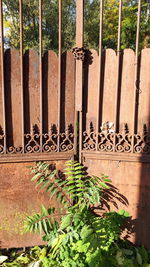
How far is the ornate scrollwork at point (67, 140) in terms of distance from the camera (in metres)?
2.75

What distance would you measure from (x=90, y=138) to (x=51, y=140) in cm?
49

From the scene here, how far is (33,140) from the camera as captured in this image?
269 centimetres

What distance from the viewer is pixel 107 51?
2.62 m

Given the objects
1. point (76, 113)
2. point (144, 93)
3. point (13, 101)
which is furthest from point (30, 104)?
point (144, 93)

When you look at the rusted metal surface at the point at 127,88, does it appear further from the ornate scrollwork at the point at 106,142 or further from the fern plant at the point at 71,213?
the fern plant at the point at 71,213

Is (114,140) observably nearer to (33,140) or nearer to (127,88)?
(127,88)

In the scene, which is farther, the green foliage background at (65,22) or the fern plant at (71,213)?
the green foliage background at (65,22)

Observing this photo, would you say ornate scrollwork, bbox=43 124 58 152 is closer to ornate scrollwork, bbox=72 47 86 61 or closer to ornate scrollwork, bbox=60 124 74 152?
ornate scrollwork, bbox=60 124 74 152

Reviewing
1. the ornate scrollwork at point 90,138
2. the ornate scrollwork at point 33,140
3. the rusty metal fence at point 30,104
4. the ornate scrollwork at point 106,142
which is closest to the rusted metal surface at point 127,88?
the ornate scrollwork at point 106,142

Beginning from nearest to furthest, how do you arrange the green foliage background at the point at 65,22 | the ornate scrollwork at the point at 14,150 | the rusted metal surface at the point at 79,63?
the rusted metal surface at the point at 79,63, the ornate scrollwork at the point at 14,150, the green foliage background at the point at 65,22

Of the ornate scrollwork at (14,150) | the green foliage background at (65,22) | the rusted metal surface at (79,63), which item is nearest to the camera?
the rusted metal surface at (79,63)

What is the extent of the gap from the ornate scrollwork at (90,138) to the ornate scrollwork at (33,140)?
0.58m

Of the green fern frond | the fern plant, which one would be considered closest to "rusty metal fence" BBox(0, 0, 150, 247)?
the fern plant

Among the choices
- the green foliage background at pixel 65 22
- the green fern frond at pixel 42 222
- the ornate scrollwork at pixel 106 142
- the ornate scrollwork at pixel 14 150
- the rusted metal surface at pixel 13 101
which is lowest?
the green fern frond at pixel 42 222
